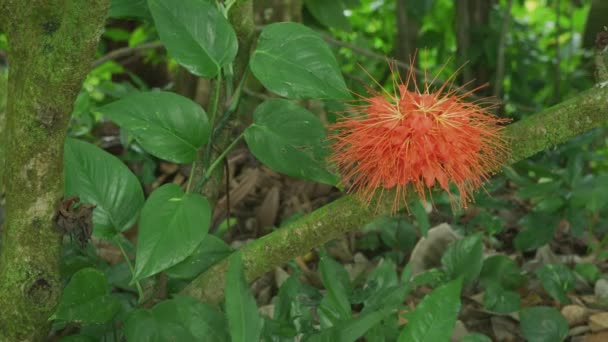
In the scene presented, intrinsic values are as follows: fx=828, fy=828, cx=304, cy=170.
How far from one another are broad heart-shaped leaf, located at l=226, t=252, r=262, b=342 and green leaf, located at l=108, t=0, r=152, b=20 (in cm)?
43

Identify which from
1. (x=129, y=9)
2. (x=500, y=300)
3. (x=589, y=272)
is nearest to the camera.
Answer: (x=129, y=9)

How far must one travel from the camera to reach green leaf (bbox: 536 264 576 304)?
144 cm

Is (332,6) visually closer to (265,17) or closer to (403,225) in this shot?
(265,17)

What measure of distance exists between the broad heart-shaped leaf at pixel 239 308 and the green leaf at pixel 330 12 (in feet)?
2.68

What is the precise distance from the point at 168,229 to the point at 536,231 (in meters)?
0.89

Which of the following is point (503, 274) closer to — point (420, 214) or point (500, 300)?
point (500, 300)

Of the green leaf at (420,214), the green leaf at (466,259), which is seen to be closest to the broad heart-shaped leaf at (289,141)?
the green leaf at (420,214)

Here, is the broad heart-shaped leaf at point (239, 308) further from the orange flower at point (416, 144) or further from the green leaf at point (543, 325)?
the green leaf at point (543, 325)

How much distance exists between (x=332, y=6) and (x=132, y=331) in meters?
0.88

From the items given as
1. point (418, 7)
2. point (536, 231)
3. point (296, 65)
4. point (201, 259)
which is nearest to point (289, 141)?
point (296, 65)

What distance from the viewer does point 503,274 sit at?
1.51m

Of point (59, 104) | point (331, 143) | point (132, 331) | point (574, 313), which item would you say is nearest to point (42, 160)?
point (59, 104)

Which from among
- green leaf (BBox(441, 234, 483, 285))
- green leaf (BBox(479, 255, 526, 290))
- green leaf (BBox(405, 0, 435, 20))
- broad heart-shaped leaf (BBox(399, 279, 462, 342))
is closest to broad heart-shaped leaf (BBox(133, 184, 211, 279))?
broad heart-shaped leaf (BBox(399, 279, 462, 342))

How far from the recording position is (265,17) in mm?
1973
